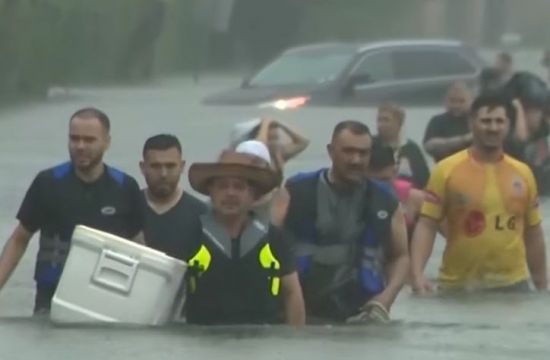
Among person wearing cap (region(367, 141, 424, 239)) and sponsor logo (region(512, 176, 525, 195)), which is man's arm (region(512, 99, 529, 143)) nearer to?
person wearing cap (region(367, 141, 424, 239))

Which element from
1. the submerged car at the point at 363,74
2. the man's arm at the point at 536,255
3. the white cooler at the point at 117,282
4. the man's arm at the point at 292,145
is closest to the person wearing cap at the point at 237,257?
the white cooler at the point at 117,282

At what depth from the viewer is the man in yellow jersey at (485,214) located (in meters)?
12.4

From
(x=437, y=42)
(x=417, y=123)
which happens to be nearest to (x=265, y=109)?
(x=417, y=123)

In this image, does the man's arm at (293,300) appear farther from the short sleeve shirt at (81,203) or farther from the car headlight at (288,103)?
the car headlight at (288,103)

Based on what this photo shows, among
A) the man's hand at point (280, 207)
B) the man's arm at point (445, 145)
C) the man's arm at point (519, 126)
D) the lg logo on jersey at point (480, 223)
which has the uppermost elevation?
the man's arm at point (519, 126)

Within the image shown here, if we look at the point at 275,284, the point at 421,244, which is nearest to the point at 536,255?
the point at 421,244

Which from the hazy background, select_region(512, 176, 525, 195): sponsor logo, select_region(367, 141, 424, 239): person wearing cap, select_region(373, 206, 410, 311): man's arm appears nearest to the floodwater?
select_region(373, 206, 410, 311): man's arm

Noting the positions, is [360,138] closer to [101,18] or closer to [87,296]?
[87,296]

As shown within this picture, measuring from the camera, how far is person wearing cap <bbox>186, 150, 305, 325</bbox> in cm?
1029

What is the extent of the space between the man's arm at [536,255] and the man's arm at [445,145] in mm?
4245

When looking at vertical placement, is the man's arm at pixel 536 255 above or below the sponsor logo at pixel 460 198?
below

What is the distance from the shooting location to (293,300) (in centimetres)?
1041

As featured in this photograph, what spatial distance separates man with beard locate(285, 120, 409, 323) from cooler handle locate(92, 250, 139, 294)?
33.4 inches

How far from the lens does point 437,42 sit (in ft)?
102
